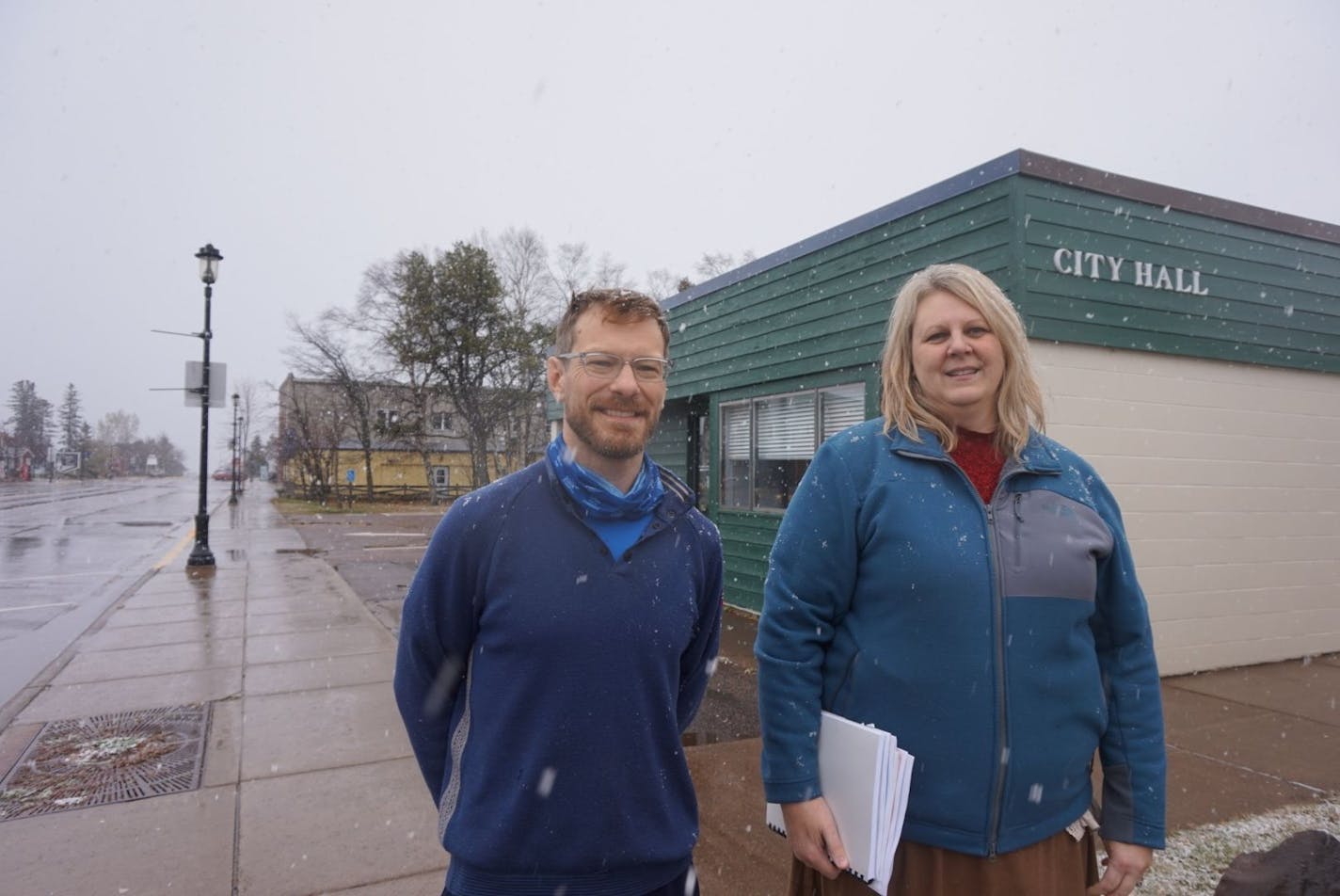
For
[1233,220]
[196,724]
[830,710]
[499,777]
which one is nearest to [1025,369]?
[830,710]

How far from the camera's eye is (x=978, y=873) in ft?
6.03

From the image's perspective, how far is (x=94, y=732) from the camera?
17.1ft

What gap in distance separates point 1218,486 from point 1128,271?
2.07 metres

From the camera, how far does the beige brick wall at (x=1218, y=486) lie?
633 centimetres

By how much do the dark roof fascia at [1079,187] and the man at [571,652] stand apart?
4.92 meters

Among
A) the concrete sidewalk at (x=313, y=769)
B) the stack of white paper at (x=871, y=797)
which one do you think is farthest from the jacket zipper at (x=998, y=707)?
the concrete sidewalk at (x=313, y=769)

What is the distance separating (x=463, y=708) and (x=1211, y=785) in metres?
4.36

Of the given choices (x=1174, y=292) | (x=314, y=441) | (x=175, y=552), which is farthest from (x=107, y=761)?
(x=314, y=441)

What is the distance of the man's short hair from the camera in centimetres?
201

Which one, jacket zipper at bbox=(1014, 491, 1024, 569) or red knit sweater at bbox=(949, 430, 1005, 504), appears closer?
jacket zipper at bbox=(1014, 491, 1024, 569)

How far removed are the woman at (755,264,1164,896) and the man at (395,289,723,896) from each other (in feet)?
0.93

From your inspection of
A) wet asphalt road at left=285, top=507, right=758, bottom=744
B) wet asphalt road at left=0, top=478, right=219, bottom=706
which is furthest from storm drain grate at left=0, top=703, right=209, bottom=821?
wet asphalt road at left=285, top=507, right=758, bottom=744

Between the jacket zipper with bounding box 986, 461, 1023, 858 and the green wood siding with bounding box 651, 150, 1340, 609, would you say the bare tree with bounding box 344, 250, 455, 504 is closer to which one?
the green wood siding with bounding box 651, 150, 1340, 609

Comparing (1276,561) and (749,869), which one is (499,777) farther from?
(1276,561)
